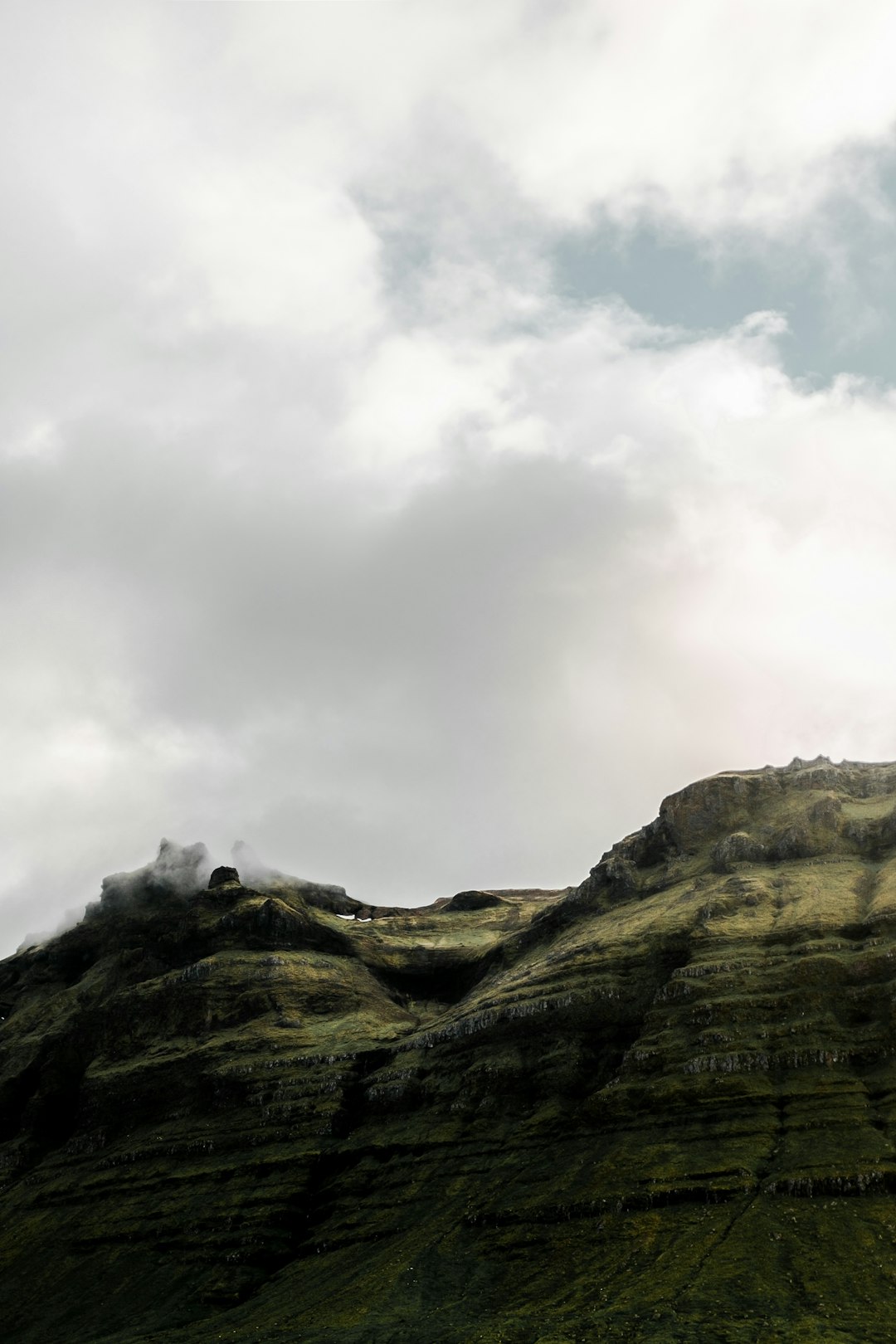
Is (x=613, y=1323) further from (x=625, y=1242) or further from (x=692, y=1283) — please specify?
(x=625, y=1242)

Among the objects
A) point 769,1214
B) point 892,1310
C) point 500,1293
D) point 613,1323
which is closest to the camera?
point 892,1310

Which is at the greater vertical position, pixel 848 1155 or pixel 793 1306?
pixel 848 1155

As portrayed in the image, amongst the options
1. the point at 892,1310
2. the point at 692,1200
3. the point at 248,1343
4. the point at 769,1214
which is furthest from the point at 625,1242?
the point at 248,1343

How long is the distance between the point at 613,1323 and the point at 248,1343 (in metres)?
72.7

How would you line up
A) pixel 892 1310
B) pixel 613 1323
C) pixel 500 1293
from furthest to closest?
pixel 500 1293 → pixel 613 1323 → pixel 892 1310

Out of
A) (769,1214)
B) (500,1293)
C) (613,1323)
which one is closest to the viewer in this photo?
(613,1323)

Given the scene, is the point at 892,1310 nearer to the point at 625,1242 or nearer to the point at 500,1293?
the point at 625,1242

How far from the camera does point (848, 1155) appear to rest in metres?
188

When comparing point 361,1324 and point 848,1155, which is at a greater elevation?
point 848,1155

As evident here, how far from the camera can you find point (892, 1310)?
490ft

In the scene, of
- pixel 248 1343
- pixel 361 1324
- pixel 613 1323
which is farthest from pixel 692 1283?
pixel 248 1343

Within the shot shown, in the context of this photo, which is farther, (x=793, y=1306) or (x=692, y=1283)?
(x=692, y=1283)

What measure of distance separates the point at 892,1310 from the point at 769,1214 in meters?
33.3

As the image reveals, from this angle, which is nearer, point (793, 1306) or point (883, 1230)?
point (793, 1306)
